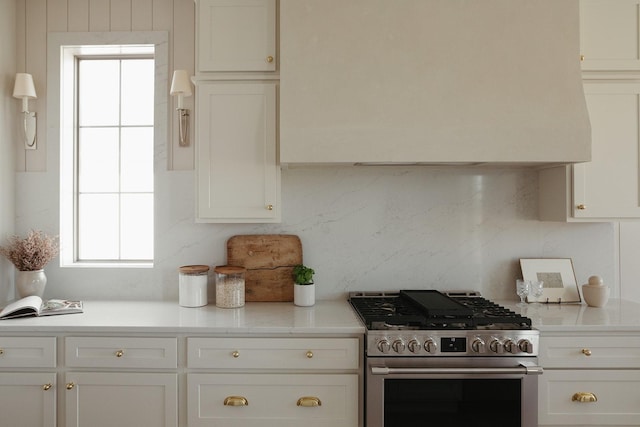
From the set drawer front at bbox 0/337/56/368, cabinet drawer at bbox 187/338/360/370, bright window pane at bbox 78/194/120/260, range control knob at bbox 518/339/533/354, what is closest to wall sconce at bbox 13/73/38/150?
bright window pane at bbox 78/194/120/260

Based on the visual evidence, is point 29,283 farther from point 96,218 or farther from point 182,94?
point 182,94

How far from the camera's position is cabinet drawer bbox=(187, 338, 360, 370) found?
2.05 meters

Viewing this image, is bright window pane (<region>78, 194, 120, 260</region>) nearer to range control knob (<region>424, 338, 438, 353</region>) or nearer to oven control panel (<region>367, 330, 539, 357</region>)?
oven control panel (<region>367, 330, 539, 357</region>)

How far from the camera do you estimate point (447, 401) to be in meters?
2.00

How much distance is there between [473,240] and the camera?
270cm

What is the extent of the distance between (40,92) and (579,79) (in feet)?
9.87

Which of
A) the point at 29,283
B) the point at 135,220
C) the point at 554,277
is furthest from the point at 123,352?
the point at 554,277

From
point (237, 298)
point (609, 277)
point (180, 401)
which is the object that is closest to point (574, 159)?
point (609, 277)

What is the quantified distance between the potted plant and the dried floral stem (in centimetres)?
144

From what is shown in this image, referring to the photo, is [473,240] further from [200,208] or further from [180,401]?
[180,401]

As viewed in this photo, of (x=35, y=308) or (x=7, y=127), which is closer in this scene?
(x=35, y=308)

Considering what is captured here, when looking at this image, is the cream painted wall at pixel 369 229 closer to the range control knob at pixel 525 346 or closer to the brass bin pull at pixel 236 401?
the range control knob at pixel 525 346

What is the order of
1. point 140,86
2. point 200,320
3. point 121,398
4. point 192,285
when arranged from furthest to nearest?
point 140,86 → point 192,285 → point 200,320 → point 121,398

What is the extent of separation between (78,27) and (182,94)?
0.81 meters
